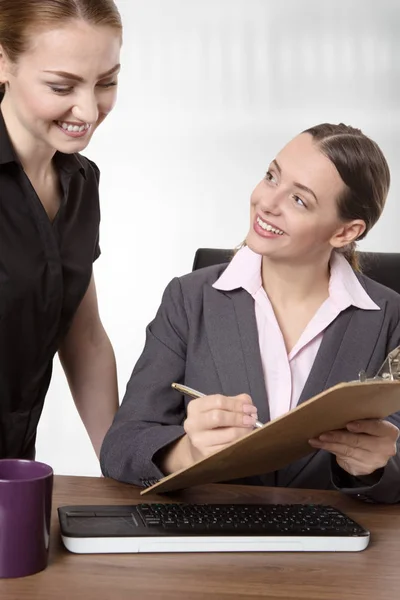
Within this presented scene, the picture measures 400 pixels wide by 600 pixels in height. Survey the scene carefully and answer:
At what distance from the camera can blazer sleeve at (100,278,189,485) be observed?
1520 millimetres

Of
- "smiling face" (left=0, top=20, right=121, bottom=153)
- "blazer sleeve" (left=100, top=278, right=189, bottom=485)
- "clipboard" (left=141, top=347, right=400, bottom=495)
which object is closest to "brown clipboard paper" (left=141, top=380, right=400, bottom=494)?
"clipboard" (left=141, top=347, right=400, bottom=495)

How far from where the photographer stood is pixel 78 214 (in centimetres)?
191

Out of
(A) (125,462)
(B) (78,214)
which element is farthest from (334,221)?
(A) (125,462)

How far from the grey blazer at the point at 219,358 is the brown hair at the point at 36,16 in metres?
0.55

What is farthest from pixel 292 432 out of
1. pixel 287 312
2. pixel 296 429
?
pixel 287 312

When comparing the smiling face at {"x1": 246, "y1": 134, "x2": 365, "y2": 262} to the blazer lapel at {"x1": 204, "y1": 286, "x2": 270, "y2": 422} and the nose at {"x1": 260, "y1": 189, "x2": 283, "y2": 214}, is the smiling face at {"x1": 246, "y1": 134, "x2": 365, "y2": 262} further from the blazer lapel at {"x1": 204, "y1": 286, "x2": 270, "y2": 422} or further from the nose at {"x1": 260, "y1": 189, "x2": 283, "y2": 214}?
the blazer lapel at {"x1": 204, "y1": 286, "x2": 270, "y2": 422}

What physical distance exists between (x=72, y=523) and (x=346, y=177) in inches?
37.4

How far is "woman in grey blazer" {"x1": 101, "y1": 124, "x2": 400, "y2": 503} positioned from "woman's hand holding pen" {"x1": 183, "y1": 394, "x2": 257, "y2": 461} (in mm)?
226

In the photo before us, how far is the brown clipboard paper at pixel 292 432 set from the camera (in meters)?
1.12

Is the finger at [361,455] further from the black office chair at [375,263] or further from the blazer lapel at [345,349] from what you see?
the black office chair at [375,263]

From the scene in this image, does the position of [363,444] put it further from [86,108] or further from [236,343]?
[86,108]

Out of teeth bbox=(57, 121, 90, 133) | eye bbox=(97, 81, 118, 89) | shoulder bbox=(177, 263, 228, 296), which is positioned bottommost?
shoulder bbox=(177, 263, 228, 296)

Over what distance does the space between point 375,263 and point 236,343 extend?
1.59ft

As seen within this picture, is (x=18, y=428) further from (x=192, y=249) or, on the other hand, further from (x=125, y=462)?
(x=192, y=249)
